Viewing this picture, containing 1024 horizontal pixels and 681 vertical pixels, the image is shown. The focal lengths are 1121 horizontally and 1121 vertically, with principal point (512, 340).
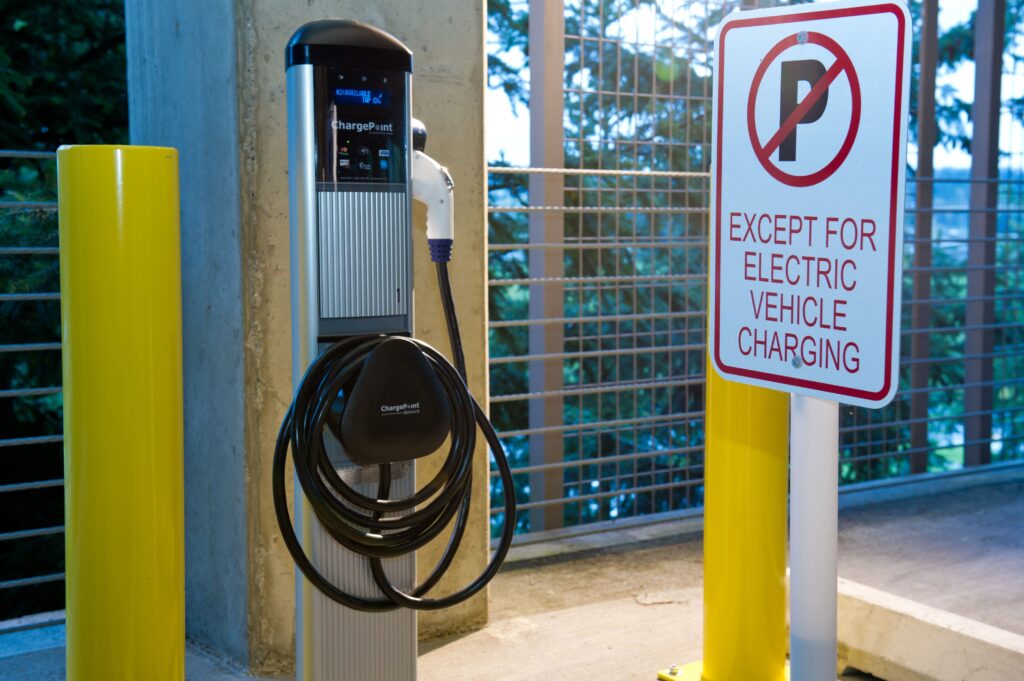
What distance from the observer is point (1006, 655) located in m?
2.27

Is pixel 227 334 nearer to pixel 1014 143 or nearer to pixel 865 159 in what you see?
pixel 865 159

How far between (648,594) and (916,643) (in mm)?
890

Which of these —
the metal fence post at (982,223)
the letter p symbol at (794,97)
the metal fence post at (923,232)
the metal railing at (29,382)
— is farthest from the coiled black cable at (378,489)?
the metal fence post at (982,223)

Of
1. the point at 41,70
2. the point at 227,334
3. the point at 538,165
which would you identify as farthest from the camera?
the point at 41,70

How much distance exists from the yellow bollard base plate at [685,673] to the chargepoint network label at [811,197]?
1345mm

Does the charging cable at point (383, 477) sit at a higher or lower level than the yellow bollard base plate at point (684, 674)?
higher

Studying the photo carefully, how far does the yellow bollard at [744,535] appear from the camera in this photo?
7.68 feet

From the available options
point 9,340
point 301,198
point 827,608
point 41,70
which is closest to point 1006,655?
point 827,608

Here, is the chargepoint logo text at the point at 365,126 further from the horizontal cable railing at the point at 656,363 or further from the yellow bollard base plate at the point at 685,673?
the horizontal cable railing at the point at 656,363

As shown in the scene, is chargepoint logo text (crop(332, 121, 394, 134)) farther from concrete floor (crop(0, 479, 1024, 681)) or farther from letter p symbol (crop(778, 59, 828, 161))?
concrete floor (crop(0, 479, 1024, 681))

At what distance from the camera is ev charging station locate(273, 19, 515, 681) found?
1908 mm

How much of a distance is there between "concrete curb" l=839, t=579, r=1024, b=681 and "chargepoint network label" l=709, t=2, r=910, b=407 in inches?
51.9

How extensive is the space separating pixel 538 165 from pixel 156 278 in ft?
7.10

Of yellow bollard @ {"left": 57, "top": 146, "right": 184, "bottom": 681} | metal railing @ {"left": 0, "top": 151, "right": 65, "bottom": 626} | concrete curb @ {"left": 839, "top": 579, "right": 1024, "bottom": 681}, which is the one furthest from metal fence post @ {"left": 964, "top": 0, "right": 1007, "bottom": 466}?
metal railing @ {"left": 0, "top": 151, "right": 65, "bottom": 626}
